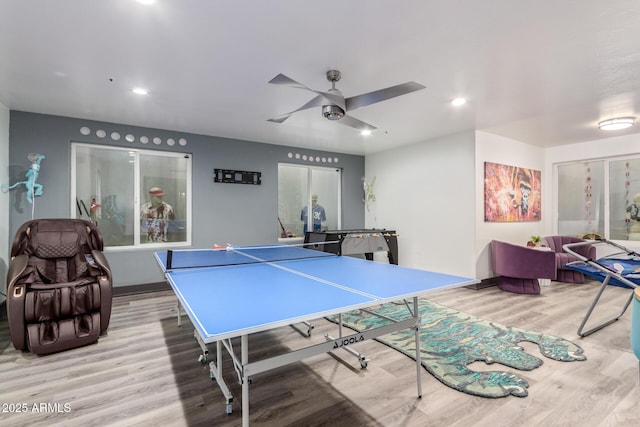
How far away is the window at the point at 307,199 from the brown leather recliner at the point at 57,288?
128 inches

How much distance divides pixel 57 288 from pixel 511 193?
258 inches

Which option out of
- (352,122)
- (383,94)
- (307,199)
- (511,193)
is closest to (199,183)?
(307,199)

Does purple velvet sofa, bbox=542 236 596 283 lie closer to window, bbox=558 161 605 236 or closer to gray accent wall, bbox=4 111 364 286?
window, bbox=558 161 605 236

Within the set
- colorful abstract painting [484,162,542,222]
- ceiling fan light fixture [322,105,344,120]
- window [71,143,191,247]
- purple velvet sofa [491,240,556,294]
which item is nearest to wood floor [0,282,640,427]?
purple velvet sofa [491,240,556,294]

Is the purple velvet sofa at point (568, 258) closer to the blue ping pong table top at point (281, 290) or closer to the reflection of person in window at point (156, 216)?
the blue ping pong table top at point (281, 290)

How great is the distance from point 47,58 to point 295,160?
4.04 m

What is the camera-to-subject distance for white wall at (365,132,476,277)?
16.2ft

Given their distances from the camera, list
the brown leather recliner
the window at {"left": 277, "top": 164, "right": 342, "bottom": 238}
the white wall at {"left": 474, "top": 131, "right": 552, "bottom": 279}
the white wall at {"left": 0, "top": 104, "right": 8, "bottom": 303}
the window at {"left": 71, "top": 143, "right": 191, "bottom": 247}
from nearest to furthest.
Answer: the brown leather recliner < the white wall at {"left": 0, "top": 104, "right": 8, "bottom": 303} < the window at {"left": 71, "top": 143, "right": 191, "bottom": 247} < the white wall at {"left": 474, "top": 131, "right": 552, "bottom": 279} < the window at {"left": 277, "top": 164, "right": 342, "bottom": 238}

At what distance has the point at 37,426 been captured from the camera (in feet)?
5.90

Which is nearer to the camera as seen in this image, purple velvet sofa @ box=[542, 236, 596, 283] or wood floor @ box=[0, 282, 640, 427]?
wood floor @ box=[0, 282, 640, 427]

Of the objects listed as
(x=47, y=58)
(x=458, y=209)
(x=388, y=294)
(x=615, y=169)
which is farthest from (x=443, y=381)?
(x=615, y=169)

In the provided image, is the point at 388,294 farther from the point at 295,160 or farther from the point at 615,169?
the point at 615,169

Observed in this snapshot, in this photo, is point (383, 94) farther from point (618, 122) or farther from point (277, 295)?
point (618, 122)

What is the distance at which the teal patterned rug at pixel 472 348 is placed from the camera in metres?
2.20
